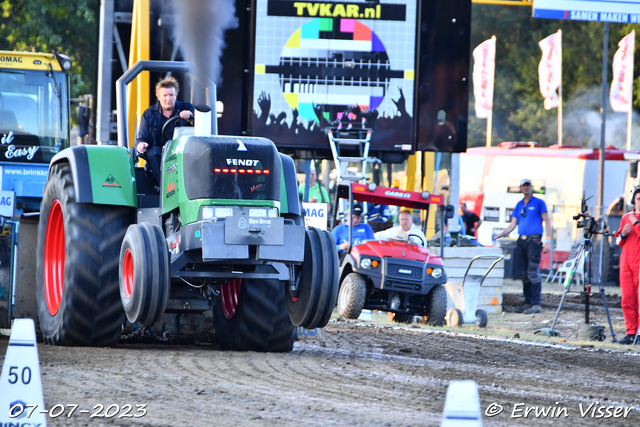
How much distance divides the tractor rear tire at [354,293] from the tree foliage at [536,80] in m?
27.8

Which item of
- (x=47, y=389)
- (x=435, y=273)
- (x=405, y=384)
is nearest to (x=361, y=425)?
(x=405, y=384)

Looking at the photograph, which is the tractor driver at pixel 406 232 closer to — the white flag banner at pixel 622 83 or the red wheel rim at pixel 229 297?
the red wheel rim at pixel 229 297

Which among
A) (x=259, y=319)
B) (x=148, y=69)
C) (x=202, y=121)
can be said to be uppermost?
(x=148, y=69)

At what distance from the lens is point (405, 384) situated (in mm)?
6840

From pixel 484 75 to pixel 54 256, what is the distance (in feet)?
78.0

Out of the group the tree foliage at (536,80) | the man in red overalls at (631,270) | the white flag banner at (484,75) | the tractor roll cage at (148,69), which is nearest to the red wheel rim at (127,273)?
the tractor roll cage at (148,69)

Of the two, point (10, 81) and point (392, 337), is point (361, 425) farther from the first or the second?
point (10, 81)

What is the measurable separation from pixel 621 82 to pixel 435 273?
17480mm

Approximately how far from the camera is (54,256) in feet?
28.1

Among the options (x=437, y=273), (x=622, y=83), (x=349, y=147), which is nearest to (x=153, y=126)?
(x=437, y=273)

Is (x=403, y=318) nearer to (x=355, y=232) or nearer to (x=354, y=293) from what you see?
(x=354, y=293)

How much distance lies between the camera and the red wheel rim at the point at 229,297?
27.4ft

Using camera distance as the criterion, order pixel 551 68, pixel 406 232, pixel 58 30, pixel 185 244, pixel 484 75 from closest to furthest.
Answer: pixel 185 244
pixel 406 232
pixel 58 30
pixel 551 68
pixel 484 75

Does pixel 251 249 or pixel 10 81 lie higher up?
pixel 10 81
